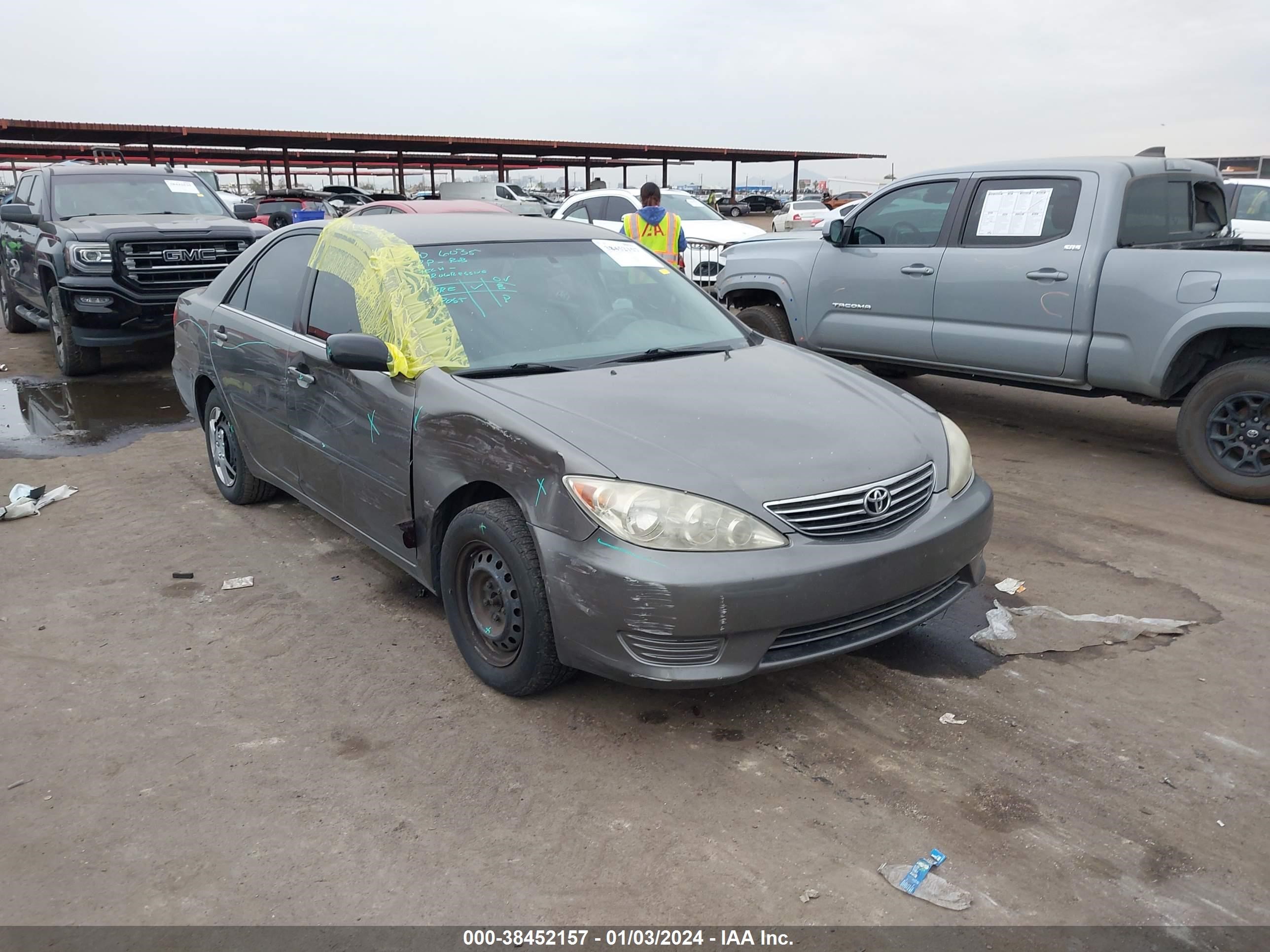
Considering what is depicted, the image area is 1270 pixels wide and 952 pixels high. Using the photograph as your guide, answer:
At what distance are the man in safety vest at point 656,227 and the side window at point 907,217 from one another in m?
1.99

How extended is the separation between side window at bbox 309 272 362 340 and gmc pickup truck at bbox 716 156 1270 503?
14.1ft

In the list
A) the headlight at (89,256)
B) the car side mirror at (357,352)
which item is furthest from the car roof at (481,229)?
the headlight at (89,256)

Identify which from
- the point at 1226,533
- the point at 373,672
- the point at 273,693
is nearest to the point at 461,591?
the point at 373,672

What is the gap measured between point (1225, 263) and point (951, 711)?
3.67 metres

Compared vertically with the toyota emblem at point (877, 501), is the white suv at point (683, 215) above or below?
above

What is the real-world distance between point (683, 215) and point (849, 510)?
1282cm

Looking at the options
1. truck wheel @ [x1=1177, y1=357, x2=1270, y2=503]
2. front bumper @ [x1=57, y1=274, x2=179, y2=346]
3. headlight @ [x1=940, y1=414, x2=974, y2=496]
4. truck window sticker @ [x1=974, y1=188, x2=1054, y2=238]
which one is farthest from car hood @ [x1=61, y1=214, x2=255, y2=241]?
truck wheel @ [x1=1177, y1=357, x2=1270, y2=503]

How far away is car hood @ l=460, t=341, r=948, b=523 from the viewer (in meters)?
3.02

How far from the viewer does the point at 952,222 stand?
680 cm

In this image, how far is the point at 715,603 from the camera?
284 cm

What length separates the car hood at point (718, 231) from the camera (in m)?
14.1

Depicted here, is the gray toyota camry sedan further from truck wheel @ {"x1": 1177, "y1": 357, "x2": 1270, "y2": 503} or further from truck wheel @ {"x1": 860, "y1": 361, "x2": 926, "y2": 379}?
truck wheel @ {"x1": 860, "y1": 361, "x2": 926, "y2": 379}

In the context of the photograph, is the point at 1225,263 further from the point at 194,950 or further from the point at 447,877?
the point at 194,950

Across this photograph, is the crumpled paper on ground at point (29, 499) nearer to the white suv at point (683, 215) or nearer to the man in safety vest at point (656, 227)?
the man in safety vest at point (656, 227)
